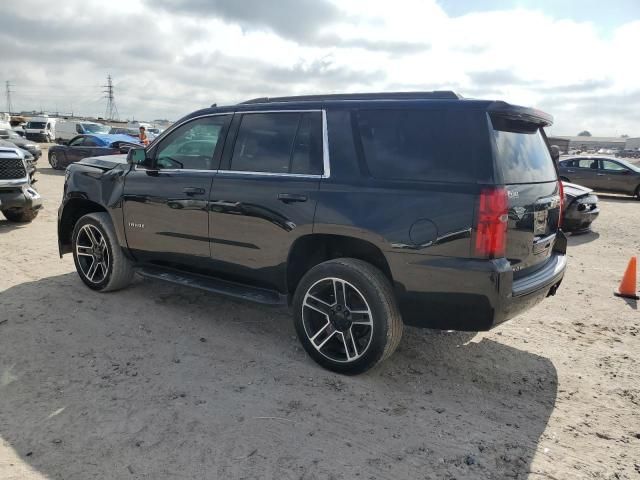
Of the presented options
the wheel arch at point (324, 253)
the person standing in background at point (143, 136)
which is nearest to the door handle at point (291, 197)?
the wheel arch at point (324, 253)

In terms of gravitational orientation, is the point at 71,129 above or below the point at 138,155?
above

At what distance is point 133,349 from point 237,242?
119 centimetres

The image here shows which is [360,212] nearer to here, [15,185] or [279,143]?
[279,143]

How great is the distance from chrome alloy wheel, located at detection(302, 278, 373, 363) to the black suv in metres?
0.01

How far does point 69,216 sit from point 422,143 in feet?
14.0

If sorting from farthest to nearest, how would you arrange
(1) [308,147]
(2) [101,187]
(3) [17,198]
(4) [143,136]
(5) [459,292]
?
1. (4) [143,136]
2. (3) [17,198]
3. (2) [101,187]
4. (1) [308,147]
5. (5) [459,292]

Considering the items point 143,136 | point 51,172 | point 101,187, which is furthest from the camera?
point 143,136

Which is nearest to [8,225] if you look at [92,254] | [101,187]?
[92,254]

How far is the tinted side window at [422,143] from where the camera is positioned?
312 cm

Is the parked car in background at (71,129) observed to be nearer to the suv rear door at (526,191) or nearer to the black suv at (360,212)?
the black suv at (360,212)

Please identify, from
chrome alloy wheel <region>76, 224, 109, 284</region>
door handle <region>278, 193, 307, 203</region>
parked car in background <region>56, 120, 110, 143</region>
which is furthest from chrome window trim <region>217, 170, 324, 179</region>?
parked car in background <region>56, 120, 110, 143</region>

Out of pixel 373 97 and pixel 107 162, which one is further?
pixel 107 162

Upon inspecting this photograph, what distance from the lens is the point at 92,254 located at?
5270 mm

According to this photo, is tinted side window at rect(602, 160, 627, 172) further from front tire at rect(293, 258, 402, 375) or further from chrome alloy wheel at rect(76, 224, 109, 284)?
chrome alloy wheel at rect(76, 224, 109, 284)
